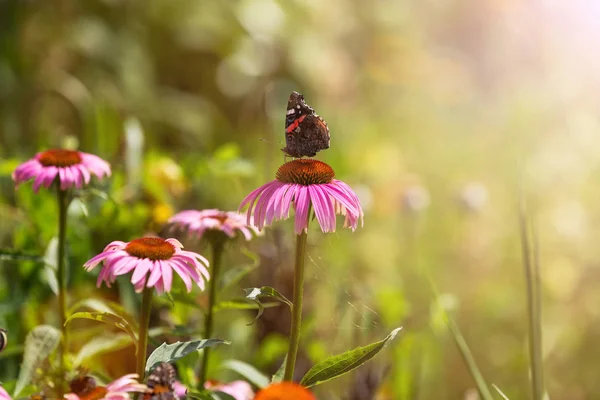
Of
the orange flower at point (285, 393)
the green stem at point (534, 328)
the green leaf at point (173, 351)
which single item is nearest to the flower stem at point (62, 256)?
the green leaf at point (173, 351)

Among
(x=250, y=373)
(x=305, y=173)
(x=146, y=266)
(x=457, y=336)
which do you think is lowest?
(x=250, y=373)

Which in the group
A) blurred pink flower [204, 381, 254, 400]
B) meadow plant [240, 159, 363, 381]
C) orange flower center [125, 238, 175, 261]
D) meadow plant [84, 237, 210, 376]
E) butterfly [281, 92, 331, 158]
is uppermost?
butterfly [281, 92, 331, 158]

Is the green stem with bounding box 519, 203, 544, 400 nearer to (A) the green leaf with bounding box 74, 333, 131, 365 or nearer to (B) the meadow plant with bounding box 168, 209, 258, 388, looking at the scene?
(B) the meadow plant with bounding box 168, 209, 258, 388

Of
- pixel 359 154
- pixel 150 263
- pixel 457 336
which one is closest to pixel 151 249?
pixel 150 263

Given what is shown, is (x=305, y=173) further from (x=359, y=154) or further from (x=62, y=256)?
(x=359, y=154)

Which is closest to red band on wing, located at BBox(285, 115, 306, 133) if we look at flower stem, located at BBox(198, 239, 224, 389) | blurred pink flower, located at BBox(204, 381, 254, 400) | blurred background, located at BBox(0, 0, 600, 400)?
blurred background, located at BBox(0, 0, 600, 400)

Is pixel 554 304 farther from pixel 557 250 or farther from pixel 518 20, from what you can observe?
pixel 518 20

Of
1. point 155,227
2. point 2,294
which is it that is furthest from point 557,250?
point 2,294
